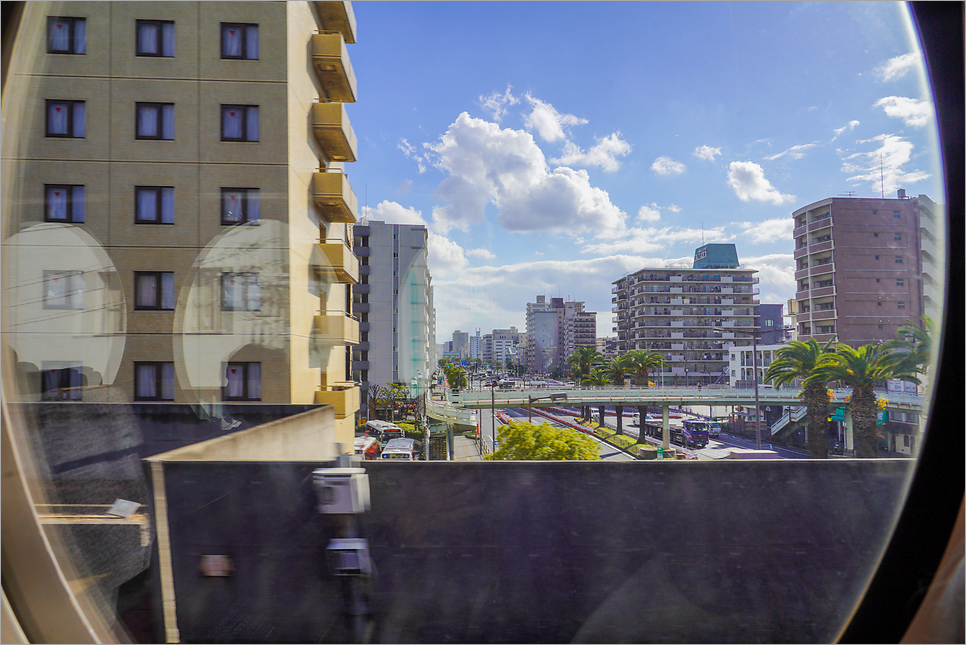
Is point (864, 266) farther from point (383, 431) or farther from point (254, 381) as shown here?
point (254, 381)

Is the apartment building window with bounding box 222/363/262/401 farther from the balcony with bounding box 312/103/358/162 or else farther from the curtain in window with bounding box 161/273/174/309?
the balcony with bounding box 312/103/358/162

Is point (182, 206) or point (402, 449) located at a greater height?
point (182, 206)

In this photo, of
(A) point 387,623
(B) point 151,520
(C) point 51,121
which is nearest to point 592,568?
(A) point 387,623

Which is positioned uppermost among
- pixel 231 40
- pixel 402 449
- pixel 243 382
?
pixel 231 40

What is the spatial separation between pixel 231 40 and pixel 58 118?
1.27 meters

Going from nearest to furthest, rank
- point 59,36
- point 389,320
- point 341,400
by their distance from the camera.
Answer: point 59,36, point 341,400, point 389,320

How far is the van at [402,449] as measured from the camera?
2.24 meters

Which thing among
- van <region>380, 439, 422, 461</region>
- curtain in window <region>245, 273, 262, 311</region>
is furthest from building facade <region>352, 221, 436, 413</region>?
curtain in window <region>245, 273, 262, 311</region>

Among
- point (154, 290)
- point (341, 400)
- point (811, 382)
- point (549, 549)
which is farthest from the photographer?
point (341, 400)

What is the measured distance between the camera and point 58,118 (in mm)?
1749

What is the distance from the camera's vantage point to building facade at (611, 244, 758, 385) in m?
2.06

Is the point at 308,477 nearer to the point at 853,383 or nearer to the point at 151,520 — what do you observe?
the point at 151,520

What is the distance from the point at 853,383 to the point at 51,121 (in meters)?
3.82

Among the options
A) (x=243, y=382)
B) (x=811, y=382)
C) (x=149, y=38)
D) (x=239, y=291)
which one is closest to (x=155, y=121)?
(x=149, y=38)
